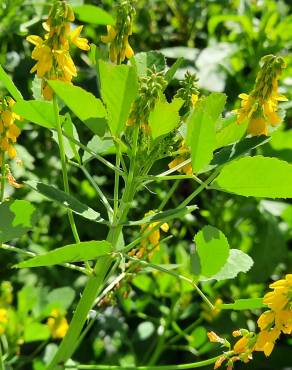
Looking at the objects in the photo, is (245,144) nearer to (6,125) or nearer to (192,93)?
(192,93)

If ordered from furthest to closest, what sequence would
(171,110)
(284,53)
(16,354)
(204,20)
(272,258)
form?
(204,20), (284,53), (272,258), (16,354), (171,110)

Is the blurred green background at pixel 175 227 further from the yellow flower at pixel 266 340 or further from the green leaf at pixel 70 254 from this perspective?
the green leaf at pixel 70 254

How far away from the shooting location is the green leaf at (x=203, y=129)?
0.85 m

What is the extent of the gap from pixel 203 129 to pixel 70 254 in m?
0.20

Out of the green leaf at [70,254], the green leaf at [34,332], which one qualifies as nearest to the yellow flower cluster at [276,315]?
the green leaf at [70,254]

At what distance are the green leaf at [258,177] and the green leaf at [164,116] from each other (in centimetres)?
9

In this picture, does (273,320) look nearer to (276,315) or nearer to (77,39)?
(276,315)

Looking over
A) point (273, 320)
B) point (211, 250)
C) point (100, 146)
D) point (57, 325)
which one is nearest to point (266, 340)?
point (273, 320)

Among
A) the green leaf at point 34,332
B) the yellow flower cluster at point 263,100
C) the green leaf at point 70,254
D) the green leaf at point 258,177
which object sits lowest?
the green leaf at point 34,332

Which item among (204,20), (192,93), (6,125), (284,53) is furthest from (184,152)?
(204,20)

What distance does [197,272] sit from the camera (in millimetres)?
962

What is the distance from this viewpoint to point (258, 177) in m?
0.90

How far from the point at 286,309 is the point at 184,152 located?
23 centimetres

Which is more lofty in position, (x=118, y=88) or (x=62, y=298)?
(x=118, y=88)
